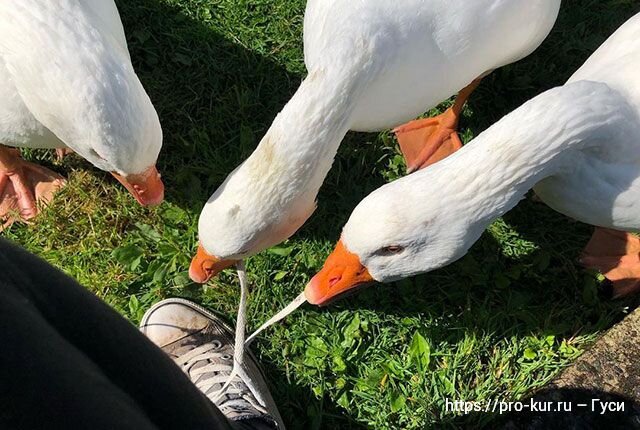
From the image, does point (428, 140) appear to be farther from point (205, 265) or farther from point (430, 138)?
point (205, 265)

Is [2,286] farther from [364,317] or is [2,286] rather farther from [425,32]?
[364,317]

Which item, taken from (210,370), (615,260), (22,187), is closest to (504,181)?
(615,260)

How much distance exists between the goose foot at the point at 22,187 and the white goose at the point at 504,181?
1692mm

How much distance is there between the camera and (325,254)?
300 centimetres

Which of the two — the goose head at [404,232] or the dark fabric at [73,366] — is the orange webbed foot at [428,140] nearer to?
the goose head at [404,232]

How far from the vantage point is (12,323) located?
1.22 meters

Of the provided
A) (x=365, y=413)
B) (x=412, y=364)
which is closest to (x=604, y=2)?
(x=412, y=364)

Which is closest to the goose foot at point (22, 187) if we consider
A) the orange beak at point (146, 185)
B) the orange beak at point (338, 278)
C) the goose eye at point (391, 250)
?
the orange beak at point (146, 185)

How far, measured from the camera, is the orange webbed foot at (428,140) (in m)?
3.06

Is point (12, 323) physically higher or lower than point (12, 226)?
higher

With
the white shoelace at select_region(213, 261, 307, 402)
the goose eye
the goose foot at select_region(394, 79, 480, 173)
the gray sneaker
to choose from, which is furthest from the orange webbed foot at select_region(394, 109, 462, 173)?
the gray sneaker

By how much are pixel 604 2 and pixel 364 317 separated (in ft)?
6.70

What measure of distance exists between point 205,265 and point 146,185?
0.40 m

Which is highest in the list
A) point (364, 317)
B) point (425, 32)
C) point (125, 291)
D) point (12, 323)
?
point (12, 323)
